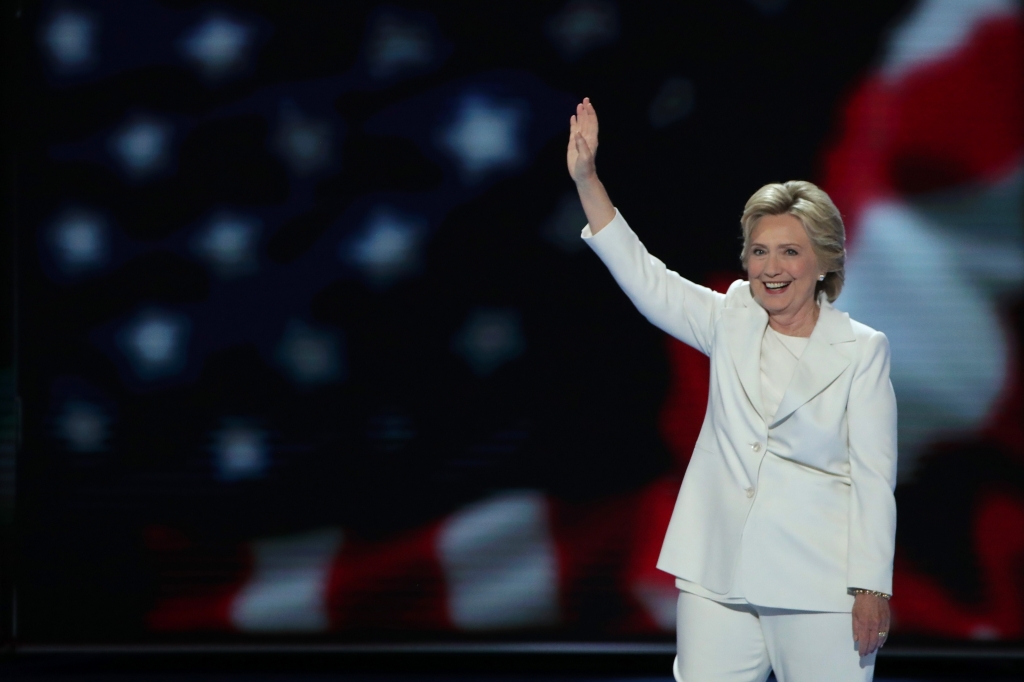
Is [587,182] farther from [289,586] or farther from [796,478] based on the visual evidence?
[289,586]

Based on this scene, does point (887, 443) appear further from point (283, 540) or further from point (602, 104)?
point (283, 540)

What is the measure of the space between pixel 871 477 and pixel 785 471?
137 millimetres

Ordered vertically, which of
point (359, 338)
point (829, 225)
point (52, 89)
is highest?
point (52, 89)

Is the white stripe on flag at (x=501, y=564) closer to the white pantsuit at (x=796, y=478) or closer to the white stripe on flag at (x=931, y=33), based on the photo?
the white pantsuit at (x=796, y=478)

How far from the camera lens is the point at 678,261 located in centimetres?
367

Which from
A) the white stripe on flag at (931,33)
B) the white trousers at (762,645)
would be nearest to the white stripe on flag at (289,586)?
the white trousers at (762,645)

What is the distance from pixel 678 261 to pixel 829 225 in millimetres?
1878

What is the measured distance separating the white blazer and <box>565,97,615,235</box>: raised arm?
25 mm

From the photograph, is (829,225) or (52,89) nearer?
(829,225)

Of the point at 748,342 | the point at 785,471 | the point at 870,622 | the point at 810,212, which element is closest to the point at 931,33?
the point at 810,212

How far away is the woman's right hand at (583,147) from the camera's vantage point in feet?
6.13

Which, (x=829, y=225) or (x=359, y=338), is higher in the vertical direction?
(x=359, y=338)

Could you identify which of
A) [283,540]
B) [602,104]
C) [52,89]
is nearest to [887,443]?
[602,104]

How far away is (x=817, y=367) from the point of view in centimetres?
175
